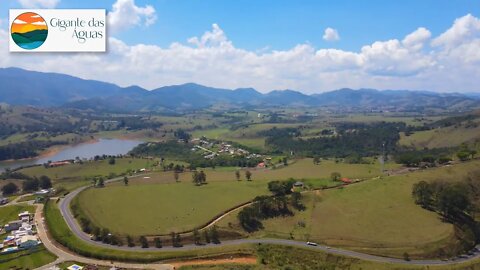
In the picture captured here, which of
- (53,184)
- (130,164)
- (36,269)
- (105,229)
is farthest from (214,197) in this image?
(130,164)

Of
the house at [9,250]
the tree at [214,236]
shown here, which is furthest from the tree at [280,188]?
the house at [9,250]

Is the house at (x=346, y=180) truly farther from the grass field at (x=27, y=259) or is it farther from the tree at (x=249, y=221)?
the grass field at (x=27, y=259)

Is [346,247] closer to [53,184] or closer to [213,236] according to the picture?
[213,236]

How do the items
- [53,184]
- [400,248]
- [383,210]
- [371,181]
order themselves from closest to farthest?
[400,248] < [383,210] < [371,181] < [53,184]

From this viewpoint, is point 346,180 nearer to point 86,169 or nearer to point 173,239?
point 173,239

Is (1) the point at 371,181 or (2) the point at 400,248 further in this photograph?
(1) the point at 371,181

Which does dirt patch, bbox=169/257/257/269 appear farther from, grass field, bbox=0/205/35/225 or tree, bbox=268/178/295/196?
grass field, bbox=0/205/35/225

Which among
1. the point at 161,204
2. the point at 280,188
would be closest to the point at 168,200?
the point at 161,204
